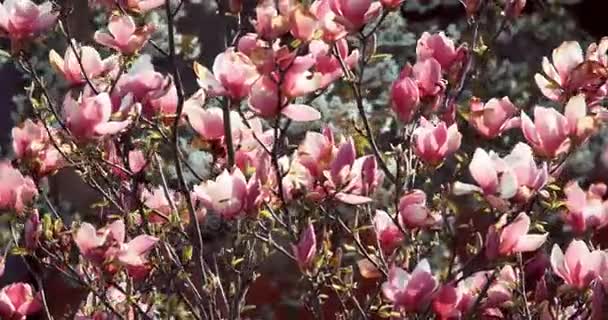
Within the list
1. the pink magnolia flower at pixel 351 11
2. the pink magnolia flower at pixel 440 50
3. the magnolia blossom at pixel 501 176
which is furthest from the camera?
the pink magnolia flower at pixel 440 50

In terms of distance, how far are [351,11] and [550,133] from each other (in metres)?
0.27

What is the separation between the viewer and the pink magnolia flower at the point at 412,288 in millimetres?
1140

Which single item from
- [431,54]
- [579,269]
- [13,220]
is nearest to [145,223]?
[13,220]

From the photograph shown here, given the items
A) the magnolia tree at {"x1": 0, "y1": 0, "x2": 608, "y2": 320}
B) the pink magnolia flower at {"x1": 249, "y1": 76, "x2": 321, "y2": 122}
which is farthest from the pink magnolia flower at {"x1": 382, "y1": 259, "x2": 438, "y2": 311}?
the pink magnolia flower at {"x1": 249, "y1": 76, "x2": 321, "y2": 122}

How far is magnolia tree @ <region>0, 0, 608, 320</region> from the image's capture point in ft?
3.77

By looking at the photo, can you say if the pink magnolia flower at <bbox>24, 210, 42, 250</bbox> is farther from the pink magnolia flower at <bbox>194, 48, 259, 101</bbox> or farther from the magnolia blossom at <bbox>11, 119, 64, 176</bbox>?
the pink magnolia flower at <bbox>194, 48, 259, 101</bbox>

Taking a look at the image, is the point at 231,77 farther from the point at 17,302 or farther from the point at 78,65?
the point at 17,302

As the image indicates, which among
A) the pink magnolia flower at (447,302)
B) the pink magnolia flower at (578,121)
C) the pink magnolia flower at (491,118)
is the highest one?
the pink magnolia flower at (578,121)

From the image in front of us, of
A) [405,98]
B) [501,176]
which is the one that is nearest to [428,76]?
[405,98]

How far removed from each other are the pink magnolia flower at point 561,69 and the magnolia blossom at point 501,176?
24 cm

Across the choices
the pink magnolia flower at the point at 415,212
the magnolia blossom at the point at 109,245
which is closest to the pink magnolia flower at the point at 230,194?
the magnolia blossom at the point at 109,245

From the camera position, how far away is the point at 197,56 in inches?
95.1

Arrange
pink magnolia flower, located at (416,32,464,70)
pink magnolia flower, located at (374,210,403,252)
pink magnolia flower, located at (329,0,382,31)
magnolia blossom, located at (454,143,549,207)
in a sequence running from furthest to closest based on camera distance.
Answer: pink magnolia flower, located at (416,32,464,70), pink magnolia flower, located at (374,210,403,252), pink magnolia flower, located at (329,0,382,31), magnolia blossom, located at (454,143,549,207)

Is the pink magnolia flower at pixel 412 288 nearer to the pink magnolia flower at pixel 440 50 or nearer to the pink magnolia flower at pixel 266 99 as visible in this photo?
the pink magnolia flower at pixel 266 99
